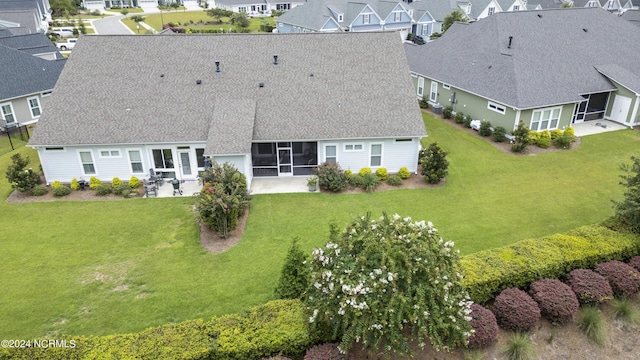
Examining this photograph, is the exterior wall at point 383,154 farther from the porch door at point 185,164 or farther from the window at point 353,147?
the porch door at point 185,164

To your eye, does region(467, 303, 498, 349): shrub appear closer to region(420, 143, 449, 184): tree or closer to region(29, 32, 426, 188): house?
region(420, 143, 449, 184): tree

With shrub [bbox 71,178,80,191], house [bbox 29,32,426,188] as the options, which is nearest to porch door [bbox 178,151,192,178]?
house [bbox 29,32,426,188]

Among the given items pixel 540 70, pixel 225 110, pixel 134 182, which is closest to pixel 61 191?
pixel 134 182

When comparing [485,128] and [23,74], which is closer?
[485,128]

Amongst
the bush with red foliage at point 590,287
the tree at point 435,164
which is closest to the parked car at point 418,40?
the tree at point 435,164

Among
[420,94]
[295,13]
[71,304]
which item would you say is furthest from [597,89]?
[295,13]

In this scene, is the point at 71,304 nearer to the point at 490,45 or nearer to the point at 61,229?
the point at 61,229

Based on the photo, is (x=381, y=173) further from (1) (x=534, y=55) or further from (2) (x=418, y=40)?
(2) (x=418, y=40)
